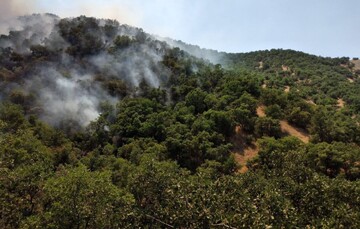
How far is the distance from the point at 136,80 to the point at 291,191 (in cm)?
9195

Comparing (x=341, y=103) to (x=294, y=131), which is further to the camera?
(x=341, y=103)

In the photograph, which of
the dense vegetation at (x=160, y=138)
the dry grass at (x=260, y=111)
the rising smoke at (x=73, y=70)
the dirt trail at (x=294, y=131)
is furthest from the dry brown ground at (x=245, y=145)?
the rising smoke at (x=73, y=70)

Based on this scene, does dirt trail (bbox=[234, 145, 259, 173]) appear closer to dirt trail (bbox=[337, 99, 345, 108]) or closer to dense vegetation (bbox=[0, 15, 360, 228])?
dense vegetation (bbox=[0, 15, 360, 228])

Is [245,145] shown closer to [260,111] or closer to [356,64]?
[260,111]

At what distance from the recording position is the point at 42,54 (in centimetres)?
14812

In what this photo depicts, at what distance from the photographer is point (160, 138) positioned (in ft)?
322

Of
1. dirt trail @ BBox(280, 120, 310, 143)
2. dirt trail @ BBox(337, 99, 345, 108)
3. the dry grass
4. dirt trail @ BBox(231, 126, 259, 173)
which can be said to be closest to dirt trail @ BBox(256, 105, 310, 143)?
dirt trail @ BBox(280, 120, 310, 143)

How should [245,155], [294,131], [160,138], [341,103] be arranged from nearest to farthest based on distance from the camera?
[245,155] < [160,138] < [294,131] < [341,103]

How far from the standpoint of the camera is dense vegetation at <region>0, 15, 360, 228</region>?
38844 mm

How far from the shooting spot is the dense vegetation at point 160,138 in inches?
1529

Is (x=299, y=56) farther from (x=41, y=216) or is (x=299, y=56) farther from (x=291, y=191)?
(x=41, y=216)

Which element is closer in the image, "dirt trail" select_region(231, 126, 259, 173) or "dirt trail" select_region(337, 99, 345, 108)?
"dirt trail" select_region(231, 126, 259, 173)

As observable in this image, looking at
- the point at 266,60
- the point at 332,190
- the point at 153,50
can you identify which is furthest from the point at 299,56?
the point at 332,190

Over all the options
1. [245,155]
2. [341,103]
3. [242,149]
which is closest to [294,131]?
[242,149]
